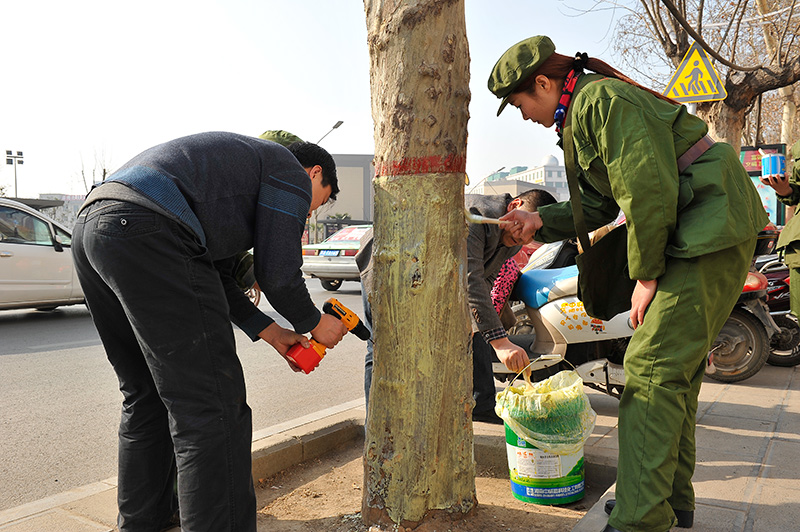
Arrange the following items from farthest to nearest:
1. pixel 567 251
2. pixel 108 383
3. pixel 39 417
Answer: pixel 108 383, pixel 567 251, pixel 39 417

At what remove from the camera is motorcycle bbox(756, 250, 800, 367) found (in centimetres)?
665

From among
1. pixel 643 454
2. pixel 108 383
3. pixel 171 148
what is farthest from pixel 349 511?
pixel 108 383

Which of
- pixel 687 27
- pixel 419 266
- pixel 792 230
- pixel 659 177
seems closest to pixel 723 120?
pixel 687 27

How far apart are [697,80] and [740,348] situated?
10.5ft

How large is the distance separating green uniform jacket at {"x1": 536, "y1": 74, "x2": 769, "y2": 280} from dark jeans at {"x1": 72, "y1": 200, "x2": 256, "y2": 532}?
1394mm

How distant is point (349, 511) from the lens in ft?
9.80

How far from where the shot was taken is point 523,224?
306 cm

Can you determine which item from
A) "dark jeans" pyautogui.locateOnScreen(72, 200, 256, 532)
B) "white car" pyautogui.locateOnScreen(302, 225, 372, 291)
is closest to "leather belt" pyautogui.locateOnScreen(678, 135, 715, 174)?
"dark jeans" pyautogui.locateOnScreen(72, 200, 256, 532)

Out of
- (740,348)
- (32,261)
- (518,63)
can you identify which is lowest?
(740,348)

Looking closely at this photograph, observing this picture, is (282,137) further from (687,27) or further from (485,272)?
(687,27)

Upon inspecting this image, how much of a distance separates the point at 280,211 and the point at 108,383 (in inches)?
186

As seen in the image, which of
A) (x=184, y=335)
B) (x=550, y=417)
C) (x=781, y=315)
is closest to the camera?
(x=184, y=335)

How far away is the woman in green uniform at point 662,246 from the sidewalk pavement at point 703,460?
0.37 meters

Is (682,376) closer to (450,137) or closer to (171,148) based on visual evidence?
(450,137)
